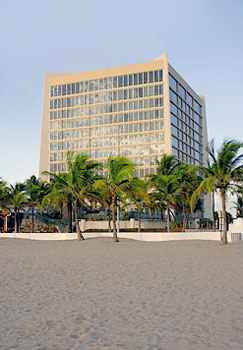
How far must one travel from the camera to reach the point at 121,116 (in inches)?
3438

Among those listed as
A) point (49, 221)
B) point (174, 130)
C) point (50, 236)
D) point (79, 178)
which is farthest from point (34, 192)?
point (174, 130)

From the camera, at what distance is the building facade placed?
84.2 metres

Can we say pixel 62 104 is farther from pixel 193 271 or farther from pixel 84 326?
pixel 84 326

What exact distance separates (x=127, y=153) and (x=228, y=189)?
5609 centimetres

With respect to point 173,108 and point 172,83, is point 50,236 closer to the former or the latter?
point 173,108

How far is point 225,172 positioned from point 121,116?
194 ft

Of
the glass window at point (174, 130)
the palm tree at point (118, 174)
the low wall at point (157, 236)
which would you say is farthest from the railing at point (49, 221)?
the glass window at point (174, 130)

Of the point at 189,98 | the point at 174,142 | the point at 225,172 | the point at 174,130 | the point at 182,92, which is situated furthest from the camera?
the point at 189,98

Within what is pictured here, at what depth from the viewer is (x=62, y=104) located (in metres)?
93.6

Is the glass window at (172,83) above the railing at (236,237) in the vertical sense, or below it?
above

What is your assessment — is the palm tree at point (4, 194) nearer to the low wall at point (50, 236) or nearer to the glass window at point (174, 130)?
the low wall at point (50, 236)

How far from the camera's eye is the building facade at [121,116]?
84.2m

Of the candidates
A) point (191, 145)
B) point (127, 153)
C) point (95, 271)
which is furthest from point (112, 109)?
point (95, 271)

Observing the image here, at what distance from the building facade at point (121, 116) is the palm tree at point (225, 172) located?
171 ft
